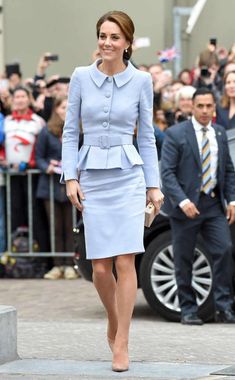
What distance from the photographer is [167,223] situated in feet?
36.8

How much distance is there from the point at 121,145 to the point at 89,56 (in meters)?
16.6

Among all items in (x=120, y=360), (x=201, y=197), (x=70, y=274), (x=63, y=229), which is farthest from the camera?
(x=63, y=229)

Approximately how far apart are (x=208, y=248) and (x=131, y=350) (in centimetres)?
268

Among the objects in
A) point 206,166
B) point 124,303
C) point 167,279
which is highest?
point 206,166

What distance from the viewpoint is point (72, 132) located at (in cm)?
742

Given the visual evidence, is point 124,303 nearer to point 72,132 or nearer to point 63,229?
point 72,132

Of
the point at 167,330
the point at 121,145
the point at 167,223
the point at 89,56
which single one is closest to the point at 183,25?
the point at 89,56

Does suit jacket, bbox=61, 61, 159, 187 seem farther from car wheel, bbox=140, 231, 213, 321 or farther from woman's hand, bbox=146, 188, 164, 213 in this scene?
car wheel, bbox=140, 231, 213, 321

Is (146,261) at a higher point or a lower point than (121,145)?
lower

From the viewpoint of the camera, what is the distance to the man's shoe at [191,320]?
34.8 ft

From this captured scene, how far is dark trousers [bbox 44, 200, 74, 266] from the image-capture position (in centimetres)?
1502

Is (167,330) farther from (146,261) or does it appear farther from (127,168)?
(127,168)

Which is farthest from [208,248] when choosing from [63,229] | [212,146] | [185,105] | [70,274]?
[63,229]

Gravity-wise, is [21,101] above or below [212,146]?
above
